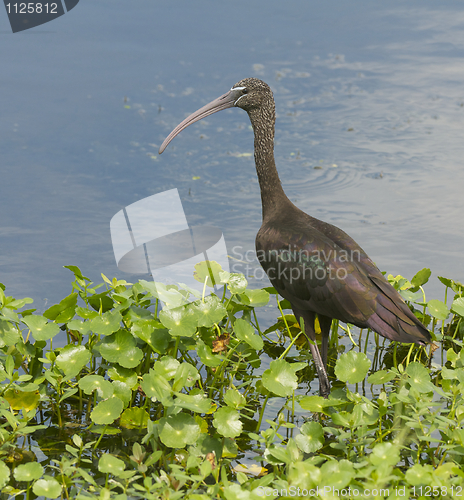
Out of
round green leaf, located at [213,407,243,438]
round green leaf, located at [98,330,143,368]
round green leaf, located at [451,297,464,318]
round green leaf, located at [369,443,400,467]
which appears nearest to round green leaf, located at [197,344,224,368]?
round green leaf, located at [98,330,143,368]

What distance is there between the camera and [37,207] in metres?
6.05

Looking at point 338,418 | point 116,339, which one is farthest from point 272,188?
point 338,418

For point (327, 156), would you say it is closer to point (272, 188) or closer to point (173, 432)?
point (272, 188)

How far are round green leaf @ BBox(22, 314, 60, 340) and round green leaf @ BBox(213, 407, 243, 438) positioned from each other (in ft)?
3.14

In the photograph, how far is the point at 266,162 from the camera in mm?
4621

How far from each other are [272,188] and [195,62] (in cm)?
495

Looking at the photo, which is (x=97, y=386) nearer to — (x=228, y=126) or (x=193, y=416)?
(x=193, y=416)

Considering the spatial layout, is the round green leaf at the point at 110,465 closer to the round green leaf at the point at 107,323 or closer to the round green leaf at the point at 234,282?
the round green leaf at the point at 107,323

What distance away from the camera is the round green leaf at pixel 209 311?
139 inches

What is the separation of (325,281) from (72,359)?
4.73 feet

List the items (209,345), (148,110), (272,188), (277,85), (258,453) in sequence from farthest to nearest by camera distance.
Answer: (277,85) < (148,110) < (272,188) < (209,345) < (258,453)

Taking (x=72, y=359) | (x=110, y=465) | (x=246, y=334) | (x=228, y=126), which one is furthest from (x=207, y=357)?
(x=228, y=126)

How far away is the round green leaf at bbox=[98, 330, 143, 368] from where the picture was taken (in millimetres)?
3473

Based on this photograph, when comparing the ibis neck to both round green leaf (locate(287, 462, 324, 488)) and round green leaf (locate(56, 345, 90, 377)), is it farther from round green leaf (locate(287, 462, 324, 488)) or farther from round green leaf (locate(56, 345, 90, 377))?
round green leaf (locate(287, 462, 324, 488))
